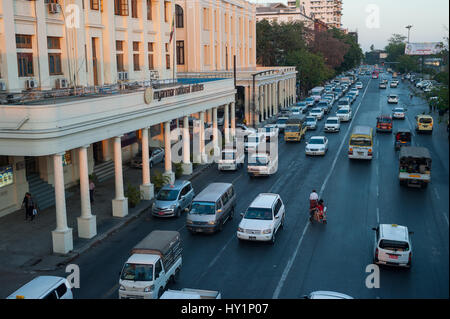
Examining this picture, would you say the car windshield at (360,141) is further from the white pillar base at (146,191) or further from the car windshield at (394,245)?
the car windshield at (394,245)

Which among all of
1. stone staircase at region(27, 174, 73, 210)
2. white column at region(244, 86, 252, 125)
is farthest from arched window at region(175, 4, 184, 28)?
stone staircase at region(27, 174, 73, 210)

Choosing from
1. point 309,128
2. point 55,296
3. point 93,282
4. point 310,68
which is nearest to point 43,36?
point 93,282

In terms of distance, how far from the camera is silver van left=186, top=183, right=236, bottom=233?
894 inches

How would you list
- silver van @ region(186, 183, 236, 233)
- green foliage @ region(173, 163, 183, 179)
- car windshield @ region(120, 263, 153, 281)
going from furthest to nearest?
green foliage @ region(173, 163, 183, 179) < silver van @ region(186, 183, 236, 233) < car windshield @ region(120, 263, 153, 281)

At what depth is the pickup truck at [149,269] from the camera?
1605 centimetres

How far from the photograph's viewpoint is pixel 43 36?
27.5 meters

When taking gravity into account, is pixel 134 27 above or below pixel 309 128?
above

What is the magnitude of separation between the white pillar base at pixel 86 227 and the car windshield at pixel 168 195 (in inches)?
173

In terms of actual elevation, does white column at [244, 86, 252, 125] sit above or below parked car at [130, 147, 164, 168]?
above

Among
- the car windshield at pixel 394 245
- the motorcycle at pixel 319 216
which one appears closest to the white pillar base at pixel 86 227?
the motorcycle at pixel 319 216

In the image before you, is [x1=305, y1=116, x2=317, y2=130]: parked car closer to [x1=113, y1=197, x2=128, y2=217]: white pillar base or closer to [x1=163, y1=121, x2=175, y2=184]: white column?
[x1=163, y1=121, x2=175, y2=184]: white column

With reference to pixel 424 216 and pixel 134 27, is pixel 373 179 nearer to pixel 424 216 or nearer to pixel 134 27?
pixel 424 216

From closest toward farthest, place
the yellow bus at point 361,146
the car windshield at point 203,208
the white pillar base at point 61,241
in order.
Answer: the white pillar base at point 61,241
the car windshield at point 203,208
the yellow bus at point 361,146

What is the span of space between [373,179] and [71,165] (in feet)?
62.0
